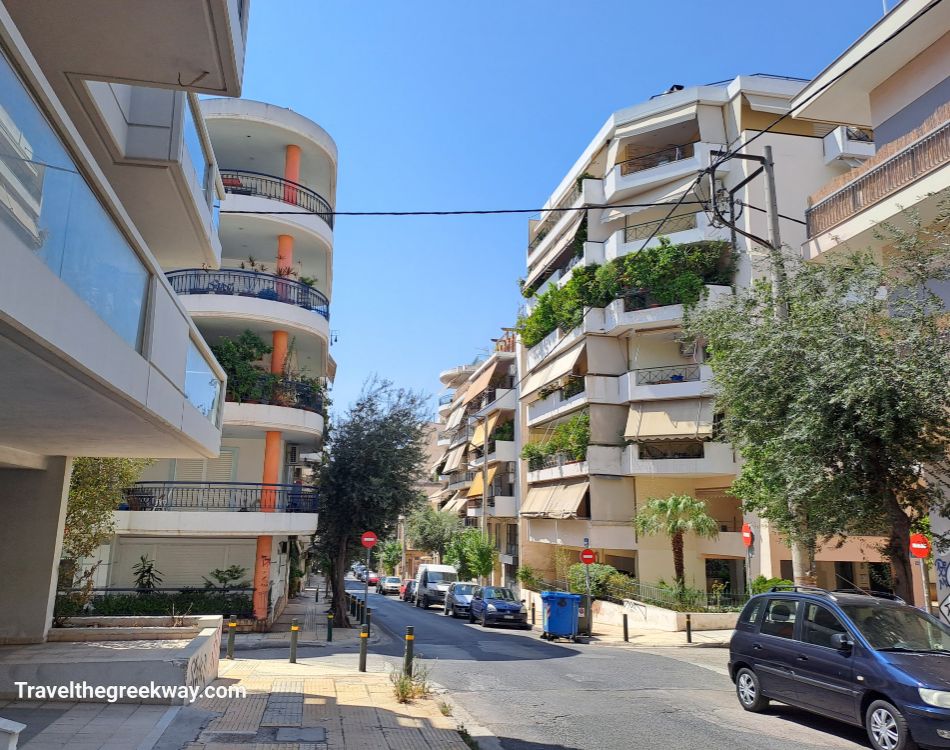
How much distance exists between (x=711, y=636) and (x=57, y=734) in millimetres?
A: 18686

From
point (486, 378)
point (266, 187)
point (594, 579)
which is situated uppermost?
point (266, 187)

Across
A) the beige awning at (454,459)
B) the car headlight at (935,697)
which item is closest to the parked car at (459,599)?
the car headlight at (935,697)

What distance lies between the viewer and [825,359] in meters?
10.9

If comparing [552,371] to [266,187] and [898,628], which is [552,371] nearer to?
[266,187]

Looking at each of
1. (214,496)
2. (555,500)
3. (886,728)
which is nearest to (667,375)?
(555,500)

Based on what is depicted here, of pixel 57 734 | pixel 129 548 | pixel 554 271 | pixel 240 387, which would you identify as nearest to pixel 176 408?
pixel 57 734

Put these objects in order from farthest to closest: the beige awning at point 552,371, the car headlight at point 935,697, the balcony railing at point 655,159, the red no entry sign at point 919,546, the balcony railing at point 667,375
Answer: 1. the beige awning at point 552,371
2. the balcony railing at point 655,159
3. the balcony railing at point 667,375
4. the red no entry sign at point 919,546
5. the car headlight at point 935,697

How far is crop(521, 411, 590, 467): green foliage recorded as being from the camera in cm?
3102

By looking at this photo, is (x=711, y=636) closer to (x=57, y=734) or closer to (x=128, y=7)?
(x=57, y=734)

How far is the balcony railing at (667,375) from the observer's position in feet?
94.6

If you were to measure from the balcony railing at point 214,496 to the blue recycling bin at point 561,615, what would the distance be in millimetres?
7830

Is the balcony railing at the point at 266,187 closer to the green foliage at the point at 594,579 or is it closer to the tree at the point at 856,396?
the tree at the point at 856,396

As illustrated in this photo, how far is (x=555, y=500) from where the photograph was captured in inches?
1315

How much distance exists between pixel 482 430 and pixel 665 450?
20.3 meters
